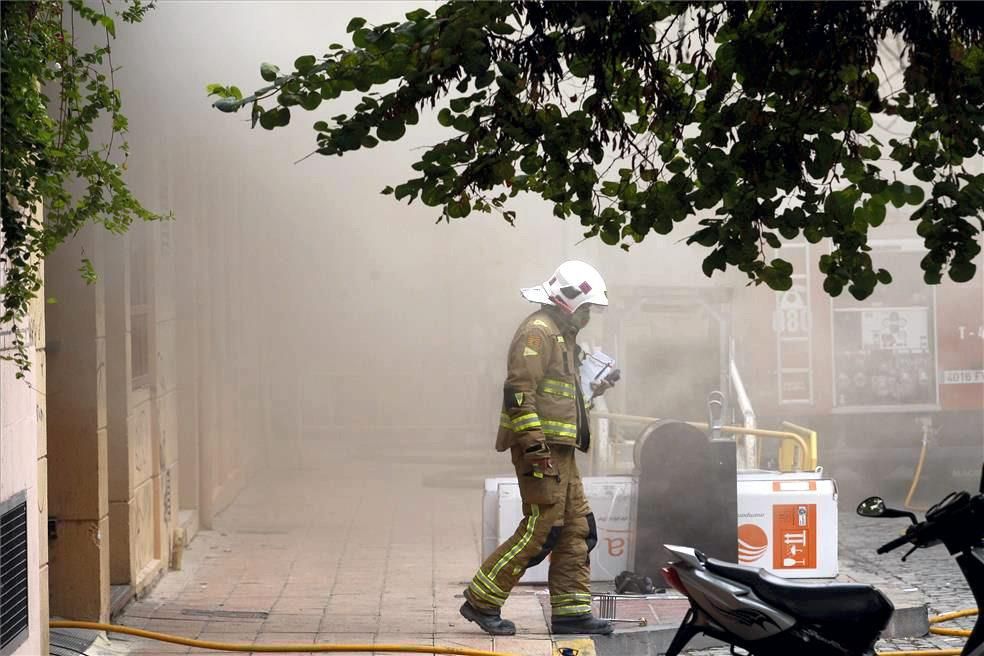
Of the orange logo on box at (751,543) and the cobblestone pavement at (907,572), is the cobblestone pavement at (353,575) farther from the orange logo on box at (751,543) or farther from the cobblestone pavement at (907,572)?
the orange logo on box at (751,543)

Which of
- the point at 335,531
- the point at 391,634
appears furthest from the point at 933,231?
the point at 335,531

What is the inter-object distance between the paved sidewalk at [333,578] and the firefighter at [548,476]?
0.20 meters

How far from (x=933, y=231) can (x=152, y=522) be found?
524 cm

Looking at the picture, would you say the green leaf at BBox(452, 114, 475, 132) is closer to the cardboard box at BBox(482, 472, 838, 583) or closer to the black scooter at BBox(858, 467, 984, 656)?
the black scooter at BBox(858, 467, 984, 656)

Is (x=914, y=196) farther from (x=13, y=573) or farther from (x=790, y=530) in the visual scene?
(x=790, y=530)

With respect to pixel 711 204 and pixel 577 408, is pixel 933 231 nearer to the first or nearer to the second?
pixel 711 204

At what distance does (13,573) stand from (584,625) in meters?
2.58

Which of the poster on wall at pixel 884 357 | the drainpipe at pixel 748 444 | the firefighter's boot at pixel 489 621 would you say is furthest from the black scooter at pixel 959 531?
the poster on wall at pixel 884 357

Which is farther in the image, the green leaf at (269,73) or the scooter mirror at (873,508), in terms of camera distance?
the scooter mirror at (873,508)

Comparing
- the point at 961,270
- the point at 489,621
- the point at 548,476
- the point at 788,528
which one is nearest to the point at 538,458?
the point at 548,476

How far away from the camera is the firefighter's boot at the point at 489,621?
19.9 feet

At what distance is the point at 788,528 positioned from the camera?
7.43 metres

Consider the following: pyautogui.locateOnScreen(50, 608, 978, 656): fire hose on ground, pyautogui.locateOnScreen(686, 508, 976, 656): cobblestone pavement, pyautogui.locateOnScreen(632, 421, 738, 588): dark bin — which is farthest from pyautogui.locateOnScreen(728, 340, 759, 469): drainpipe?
pyautogui.locateOnScreen(50, 608, 978, 656): fire hose on ground

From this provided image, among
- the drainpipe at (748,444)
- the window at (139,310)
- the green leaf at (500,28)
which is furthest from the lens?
the drainpipe at (748,444)
